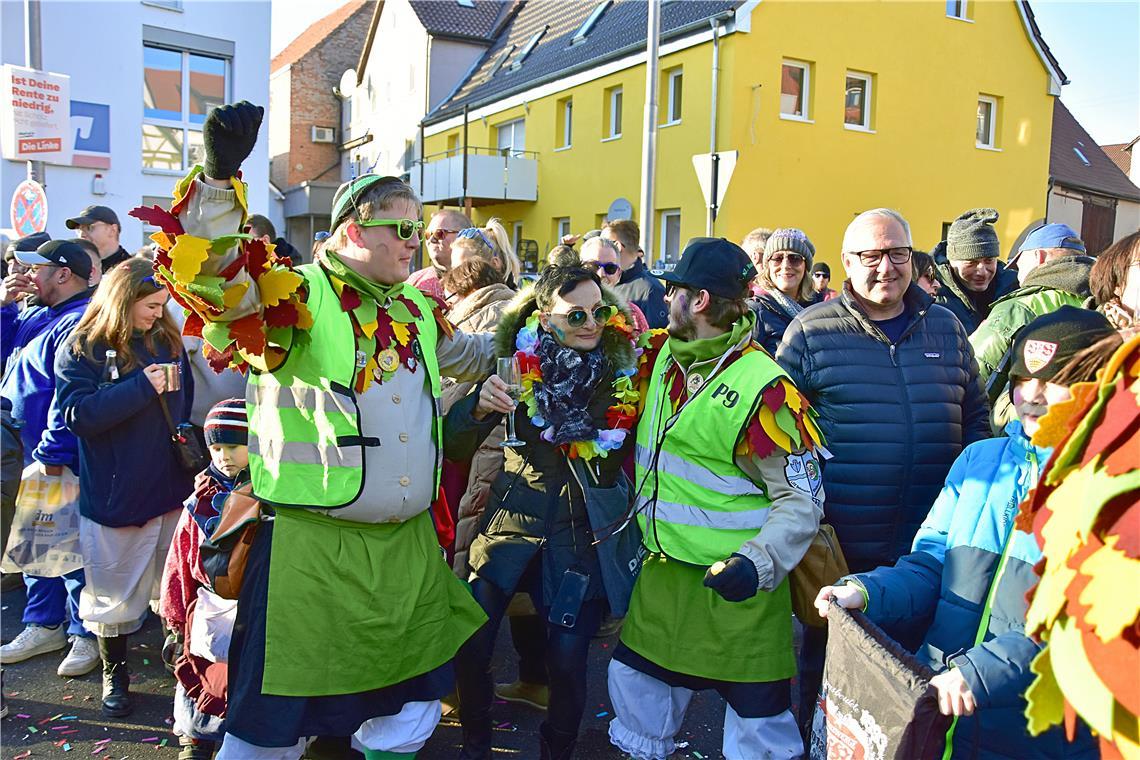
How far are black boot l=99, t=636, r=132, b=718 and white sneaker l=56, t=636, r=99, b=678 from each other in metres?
0.37

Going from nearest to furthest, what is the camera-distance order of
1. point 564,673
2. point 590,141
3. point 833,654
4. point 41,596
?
point 833,654
point 564,673
point 41,596
point 590,141

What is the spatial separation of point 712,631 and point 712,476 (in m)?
0.50

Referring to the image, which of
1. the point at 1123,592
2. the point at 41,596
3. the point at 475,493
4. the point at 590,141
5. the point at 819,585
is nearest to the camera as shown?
the point at 1123,592

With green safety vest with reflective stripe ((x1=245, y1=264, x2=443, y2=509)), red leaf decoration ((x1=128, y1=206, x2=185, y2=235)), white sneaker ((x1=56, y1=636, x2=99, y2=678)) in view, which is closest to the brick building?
white sneaker ((x1=56, y1=636, x2=99, y2=678))

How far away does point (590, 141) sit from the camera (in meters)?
21.2

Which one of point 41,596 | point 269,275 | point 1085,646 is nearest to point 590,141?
point 41,596

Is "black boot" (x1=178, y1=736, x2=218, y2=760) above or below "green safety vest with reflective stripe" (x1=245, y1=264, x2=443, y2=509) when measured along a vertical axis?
below

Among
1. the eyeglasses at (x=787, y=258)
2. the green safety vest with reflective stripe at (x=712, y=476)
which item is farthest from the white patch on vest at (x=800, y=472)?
the eyeglasses at (x=787, y=258)

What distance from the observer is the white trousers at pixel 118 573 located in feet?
13.0

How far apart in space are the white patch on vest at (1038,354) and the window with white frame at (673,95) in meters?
17.8

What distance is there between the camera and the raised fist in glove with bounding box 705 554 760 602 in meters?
2.56

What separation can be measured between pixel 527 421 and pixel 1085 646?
7.79ft

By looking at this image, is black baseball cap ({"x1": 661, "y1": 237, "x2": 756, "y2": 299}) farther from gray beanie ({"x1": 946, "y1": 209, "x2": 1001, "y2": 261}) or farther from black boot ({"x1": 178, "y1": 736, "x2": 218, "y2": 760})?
gray beanie ({"x1": 946, "y1": 209, "x2": 1001, "y2": 261})

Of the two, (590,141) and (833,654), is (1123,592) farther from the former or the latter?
(590,141)
